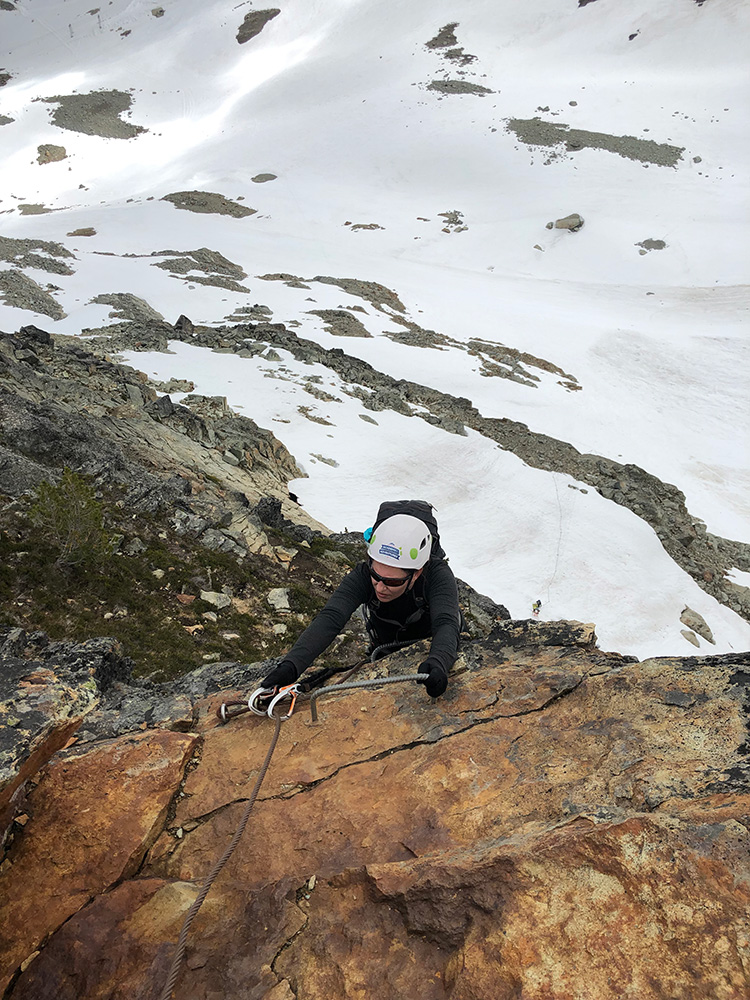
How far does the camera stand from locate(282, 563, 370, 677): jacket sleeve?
514cm

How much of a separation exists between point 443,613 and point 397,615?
0.82 metres

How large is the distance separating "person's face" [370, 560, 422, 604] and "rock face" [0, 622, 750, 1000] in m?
0.93

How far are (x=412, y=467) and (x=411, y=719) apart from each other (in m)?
25.2

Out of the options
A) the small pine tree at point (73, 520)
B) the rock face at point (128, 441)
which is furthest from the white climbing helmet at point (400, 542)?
the rock face at point (128, 441)

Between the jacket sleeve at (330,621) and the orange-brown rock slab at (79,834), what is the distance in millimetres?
1237

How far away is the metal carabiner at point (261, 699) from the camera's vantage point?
5.06 meters

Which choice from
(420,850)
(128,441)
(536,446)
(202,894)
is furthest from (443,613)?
(536,446)

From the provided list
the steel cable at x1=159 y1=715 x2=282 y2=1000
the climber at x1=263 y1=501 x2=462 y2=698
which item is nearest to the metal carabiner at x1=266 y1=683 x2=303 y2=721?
the climber at x1=263 y1=501 x2=462 y2=698

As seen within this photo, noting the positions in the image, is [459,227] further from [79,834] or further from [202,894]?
[202,894]

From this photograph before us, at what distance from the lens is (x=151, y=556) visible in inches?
531

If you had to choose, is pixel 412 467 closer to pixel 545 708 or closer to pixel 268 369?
pixel 268 369

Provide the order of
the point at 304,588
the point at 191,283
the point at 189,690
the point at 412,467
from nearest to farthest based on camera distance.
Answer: the point at 189,690
the point at 304,588
the point at 412,467
the point at 191,283

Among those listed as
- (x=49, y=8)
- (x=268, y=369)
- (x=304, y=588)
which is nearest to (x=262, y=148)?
(x=268, y=369)

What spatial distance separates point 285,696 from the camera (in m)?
5.15
